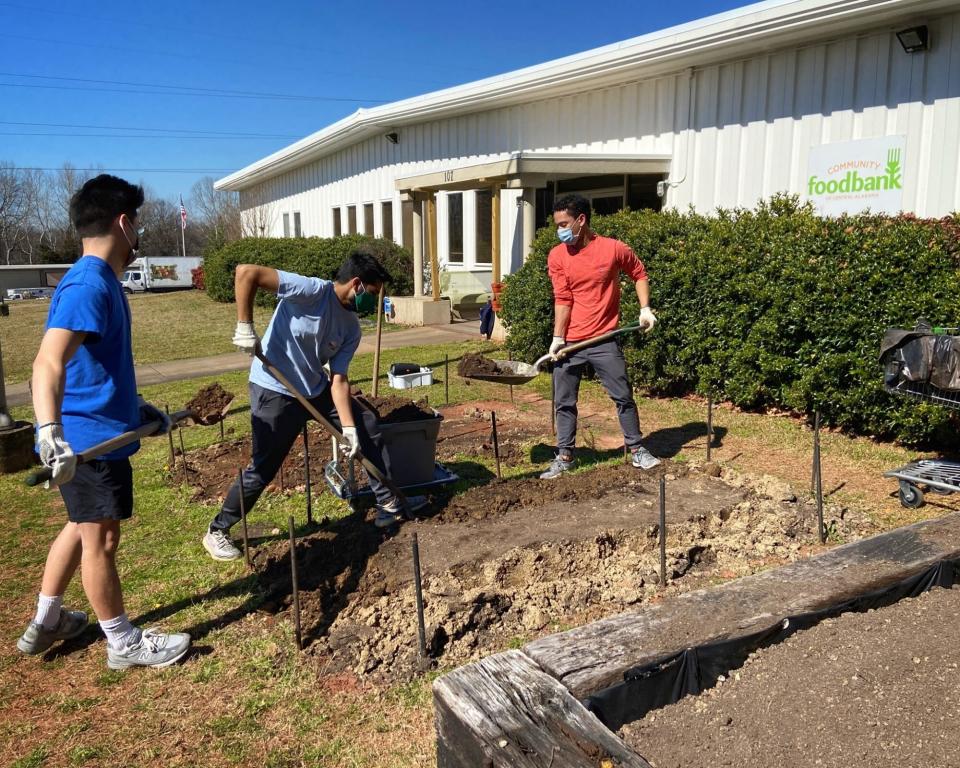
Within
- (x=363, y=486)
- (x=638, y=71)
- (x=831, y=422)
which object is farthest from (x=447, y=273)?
(x=363, y=486)

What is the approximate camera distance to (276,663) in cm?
315

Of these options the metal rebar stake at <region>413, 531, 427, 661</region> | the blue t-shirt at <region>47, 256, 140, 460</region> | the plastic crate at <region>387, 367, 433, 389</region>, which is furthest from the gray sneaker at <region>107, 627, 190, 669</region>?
the plastic crate at <region>387, 367, 433, 389</region>

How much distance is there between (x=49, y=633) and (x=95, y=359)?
1.28 metres

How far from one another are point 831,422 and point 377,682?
192 inches

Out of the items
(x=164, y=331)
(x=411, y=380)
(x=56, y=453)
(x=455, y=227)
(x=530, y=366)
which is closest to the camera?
(x=56, y=453)

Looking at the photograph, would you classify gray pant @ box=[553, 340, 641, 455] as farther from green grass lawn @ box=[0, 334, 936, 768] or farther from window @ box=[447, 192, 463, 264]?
window @ box=[447, 192, 463, 264]

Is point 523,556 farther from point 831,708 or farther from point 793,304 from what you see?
point 793,304

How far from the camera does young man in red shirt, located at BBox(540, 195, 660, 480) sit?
5207mm

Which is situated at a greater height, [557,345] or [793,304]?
[793,304]

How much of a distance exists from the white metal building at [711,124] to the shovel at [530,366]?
413cm

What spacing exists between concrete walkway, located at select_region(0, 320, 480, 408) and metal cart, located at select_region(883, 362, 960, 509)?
8.52m

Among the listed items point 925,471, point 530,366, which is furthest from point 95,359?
point 925,471

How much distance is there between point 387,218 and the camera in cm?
1931

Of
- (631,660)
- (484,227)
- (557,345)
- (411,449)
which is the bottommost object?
(631,660)
